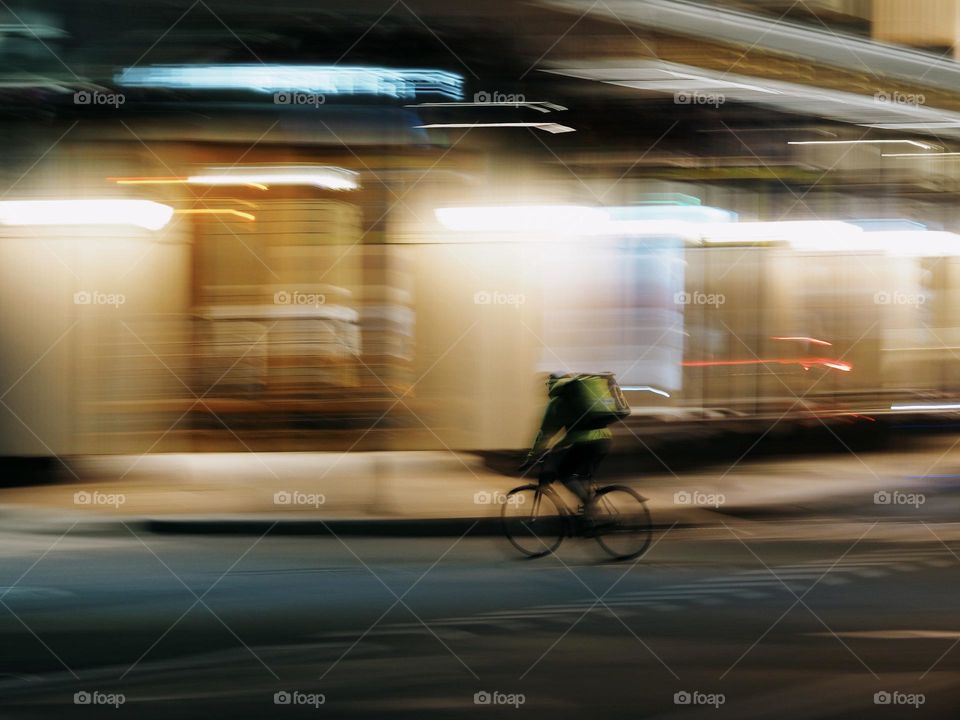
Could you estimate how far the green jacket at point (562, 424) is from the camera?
7.74 meters

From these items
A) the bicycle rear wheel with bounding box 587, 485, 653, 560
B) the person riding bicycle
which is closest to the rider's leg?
the person riding bicycle

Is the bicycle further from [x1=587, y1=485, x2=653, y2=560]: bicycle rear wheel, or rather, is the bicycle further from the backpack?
the backpack

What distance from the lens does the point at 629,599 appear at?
284 inches

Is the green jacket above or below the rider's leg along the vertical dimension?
above

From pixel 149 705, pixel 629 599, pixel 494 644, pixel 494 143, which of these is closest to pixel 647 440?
pixel 629 599

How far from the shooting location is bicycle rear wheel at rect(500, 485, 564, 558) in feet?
26.1

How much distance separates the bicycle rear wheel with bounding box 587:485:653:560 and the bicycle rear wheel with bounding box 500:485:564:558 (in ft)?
0.91

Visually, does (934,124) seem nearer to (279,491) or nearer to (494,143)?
(494,143)

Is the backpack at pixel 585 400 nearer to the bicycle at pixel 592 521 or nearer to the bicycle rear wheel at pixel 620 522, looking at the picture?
the bicycle at pixel 592 521

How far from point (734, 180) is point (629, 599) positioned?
4138mm

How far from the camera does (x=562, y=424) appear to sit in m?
7.75

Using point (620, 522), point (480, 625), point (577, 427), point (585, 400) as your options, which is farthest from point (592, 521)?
point (480, 625)

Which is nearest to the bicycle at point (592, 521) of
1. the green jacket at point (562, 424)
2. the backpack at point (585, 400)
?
the green jacket at point (562, 424)

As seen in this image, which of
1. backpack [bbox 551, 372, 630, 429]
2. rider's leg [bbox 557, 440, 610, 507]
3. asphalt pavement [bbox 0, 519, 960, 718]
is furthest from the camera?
rider's leg [bbox 557, 440, 610, 507]
